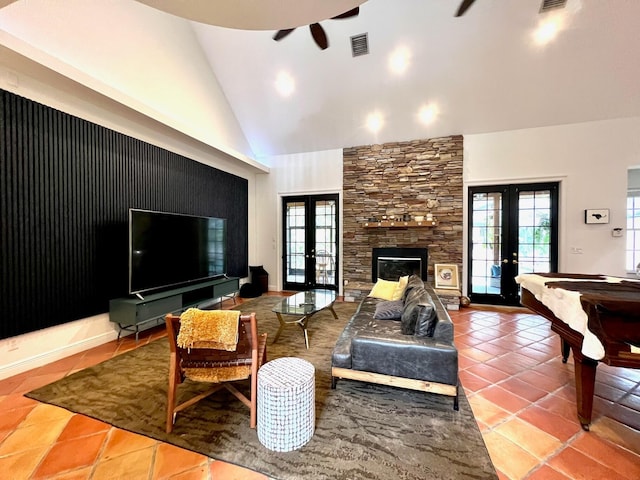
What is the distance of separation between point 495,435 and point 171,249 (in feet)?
13.6

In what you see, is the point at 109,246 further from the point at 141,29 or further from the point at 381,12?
the point at 381,12

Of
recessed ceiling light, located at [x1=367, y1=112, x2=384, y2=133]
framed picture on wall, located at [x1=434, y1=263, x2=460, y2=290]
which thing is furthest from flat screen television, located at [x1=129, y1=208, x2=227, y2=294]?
framed picture on wall, located at [x1=434, y1=263, x2=460, y2=290]

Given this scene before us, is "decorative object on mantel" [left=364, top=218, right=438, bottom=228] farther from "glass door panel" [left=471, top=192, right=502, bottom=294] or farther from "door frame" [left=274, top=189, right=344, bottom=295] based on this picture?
"glass door panel" [left=471, top=192, right=502, bottom=294]

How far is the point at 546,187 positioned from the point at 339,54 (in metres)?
4.39

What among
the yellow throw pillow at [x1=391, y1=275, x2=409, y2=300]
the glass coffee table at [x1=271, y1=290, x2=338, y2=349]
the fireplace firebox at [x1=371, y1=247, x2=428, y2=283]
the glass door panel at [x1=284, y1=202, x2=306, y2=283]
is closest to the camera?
the glass coffee table at [x1=271, y1=290, x2=338, y2=349]

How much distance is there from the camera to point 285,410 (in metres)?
1.58

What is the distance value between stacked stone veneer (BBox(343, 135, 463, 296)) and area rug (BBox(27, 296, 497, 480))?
315cm

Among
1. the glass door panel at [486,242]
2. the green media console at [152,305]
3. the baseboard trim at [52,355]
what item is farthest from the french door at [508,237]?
the baseboard trim at [52,355]

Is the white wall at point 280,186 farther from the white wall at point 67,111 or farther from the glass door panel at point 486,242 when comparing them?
Answer: the glass door panel at point 486,242

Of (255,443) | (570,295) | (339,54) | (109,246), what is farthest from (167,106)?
(570,295)

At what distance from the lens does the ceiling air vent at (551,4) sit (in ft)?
10.3

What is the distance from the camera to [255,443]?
5.52 feet

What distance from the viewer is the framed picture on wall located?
200 inches

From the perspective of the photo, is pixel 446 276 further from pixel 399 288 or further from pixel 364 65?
pixel 364 65
